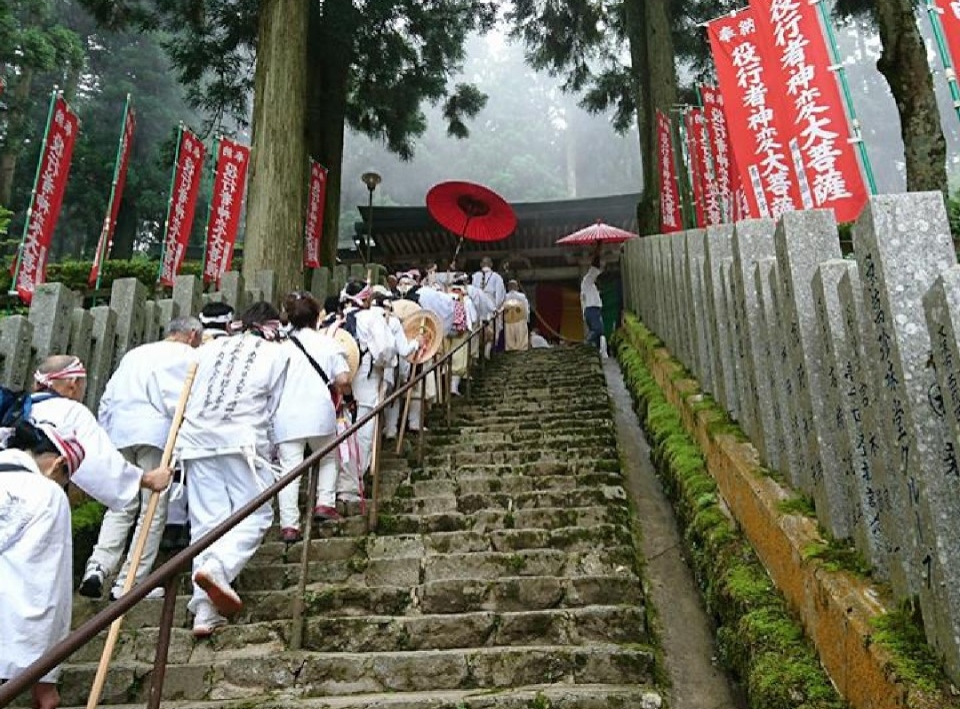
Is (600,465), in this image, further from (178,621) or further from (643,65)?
(643,65)

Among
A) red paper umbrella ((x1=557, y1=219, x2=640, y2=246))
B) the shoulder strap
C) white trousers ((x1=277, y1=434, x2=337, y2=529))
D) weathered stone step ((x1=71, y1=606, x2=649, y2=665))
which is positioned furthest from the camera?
red paper umbrella ((x1=557, y1=219, x2=640, y2=246))

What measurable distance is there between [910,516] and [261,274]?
22.3 feet

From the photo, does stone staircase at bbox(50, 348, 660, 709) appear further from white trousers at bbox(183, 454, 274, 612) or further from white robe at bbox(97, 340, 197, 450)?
white robe at bbox(97, 340, 197, 450)

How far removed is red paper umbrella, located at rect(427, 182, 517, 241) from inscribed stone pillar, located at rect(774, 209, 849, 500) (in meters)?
8.47

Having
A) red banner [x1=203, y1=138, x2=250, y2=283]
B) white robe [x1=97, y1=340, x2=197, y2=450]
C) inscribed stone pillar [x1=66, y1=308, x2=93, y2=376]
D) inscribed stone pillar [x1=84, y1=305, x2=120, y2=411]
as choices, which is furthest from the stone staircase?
red banner [x1=203, y1=138, x2=250, y2=283]

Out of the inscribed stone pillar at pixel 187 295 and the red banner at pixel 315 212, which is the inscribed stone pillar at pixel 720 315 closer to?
the inscribed stone pillar at pixel 187 295

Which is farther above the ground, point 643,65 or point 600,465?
point 643,65

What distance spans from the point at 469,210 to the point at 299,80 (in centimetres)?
376

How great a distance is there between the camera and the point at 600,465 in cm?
534

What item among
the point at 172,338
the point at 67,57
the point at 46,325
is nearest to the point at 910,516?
the point at 172,338

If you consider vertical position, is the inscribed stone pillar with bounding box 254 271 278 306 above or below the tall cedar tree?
below

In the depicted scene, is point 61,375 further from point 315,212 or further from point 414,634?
point 315,212

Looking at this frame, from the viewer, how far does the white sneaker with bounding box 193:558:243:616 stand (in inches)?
133

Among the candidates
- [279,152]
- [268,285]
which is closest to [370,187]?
[279,152]
